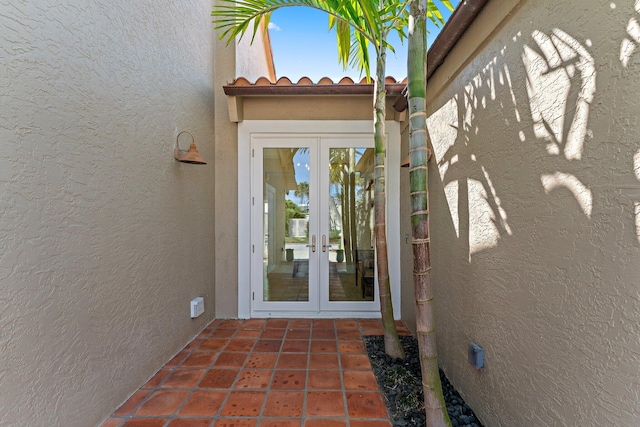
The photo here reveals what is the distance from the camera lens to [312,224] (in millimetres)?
4684

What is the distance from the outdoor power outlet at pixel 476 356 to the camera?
7.40 ft

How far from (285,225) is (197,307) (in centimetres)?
180

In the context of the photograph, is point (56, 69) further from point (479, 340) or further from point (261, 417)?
point (479, 340)

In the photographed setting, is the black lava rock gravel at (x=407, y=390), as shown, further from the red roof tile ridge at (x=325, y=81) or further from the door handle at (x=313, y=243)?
the red roof tile ridge at (x=325, y=81)

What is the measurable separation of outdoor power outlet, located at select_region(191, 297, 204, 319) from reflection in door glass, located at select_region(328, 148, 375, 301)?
2005mm

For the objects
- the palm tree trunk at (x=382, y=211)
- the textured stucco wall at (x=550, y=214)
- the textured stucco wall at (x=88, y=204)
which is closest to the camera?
the textured stucco wall at (x=550, y=214)

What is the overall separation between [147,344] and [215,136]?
10.3 feet

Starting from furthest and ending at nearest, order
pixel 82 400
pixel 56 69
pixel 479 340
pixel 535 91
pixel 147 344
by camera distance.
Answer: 1. pixel 147 344
2. pixel 479 340
3. pixel 82 400
4. pixel 56 69
5. pixel 535 91

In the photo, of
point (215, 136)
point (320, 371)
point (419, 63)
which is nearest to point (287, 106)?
point (215, 136)

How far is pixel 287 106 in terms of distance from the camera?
4629 mm

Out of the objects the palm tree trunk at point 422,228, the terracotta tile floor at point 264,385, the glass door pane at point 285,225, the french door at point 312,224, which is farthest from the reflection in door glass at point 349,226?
the palm tree trunk at point 422,228

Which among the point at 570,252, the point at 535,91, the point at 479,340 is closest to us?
the point at 570,252

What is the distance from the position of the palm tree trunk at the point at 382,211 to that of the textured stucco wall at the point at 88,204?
2.46 m

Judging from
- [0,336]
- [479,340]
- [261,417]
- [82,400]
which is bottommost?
[261,417]
